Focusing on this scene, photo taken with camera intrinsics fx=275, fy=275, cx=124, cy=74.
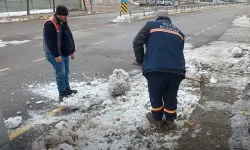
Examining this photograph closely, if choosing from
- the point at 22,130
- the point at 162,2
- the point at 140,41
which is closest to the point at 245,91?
the point at 140,41

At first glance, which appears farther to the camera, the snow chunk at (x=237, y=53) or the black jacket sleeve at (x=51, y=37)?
the snow chunk at (x=237, y=53)

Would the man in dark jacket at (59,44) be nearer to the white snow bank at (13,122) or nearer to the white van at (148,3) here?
the white snow bank at (13,122)

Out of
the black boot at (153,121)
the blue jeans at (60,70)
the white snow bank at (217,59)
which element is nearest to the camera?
the black boot at (153,121)

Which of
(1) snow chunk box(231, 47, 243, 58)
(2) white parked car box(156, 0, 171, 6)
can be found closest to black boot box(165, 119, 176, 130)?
(1) snow chunk box(231, 47, 243, 58)

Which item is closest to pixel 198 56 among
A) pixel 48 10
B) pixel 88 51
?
pixel 88 51

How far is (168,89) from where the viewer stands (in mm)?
3961

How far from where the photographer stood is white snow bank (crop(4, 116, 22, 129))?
4.32 meters

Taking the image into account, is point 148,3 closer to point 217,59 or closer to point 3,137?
point 217,59

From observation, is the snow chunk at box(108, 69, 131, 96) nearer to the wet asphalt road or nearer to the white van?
the wet asphalt road

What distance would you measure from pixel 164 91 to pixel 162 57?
0.55 m

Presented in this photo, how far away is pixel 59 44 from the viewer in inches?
201

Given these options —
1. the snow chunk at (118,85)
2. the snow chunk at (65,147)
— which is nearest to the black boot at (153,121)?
the snow chunk at (118,85)

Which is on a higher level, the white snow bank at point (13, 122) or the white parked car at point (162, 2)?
the white parked car at point (162, 2)

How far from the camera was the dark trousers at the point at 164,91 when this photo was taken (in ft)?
12.5
